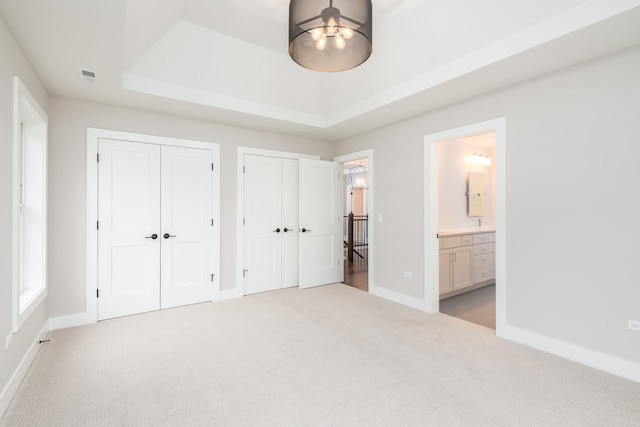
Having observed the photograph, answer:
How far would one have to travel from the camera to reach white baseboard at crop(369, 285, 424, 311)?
3.83 meters

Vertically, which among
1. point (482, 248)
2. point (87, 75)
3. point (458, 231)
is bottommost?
point (482, 248)

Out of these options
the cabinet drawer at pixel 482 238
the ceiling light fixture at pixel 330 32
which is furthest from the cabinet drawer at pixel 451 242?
the ceiling light fixture at pixel 330 32

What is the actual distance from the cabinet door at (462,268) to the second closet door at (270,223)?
238 centimetres

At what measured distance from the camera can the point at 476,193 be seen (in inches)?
212

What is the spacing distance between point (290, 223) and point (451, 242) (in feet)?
7.91

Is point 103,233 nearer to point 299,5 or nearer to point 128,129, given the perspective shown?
point 128,129

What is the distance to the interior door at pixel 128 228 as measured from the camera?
135 inches

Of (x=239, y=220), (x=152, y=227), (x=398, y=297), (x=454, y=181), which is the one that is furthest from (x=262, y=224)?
(x=454, y=181)

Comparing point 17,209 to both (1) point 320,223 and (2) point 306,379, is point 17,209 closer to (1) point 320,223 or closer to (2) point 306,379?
(2) point 306,379

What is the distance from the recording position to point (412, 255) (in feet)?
12.9

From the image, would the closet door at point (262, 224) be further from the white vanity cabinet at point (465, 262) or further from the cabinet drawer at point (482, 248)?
the cabinet drawer at point (482, 248)

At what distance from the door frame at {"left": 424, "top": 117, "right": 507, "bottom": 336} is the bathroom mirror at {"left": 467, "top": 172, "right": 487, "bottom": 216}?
1.94 m

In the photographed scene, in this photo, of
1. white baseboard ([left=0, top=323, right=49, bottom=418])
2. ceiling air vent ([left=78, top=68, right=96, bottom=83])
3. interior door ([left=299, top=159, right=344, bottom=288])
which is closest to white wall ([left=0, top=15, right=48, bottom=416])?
white baseboard ([left=0, top=323, right=49, bottom=418])

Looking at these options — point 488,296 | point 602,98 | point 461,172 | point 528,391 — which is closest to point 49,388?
point 528,391
